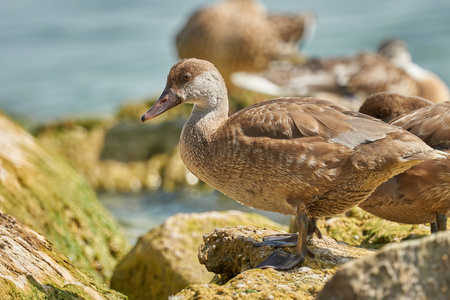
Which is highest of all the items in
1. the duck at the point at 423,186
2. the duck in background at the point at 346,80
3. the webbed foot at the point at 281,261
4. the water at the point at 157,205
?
the duck in background at the point at 346,80

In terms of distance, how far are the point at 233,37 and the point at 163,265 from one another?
821cm

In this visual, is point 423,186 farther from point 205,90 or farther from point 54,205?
point 54,205

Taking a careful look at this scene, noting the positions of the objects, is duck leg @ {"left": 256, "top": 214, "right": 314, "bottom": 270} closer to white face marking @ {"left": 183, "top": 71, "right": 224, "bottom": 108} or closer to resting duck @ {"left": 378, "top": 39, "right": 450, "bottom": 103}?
white face marking @ {"left": 183, "top": 71, "right": 224, "bottom": 108}

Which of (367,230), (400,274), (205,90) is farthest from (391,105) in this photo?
(400,274)

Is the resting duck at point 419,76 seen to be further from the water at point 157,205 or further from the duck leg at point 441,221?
the duck leg at point 441,221

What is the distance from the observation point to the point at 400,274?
127 inches

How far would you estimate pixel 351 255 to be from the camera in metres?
5.10

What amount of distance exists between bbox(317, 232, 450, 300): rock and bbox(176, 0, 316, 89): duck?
10616 millimetres

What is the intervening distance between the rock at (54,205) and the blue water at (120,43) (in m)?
10.1

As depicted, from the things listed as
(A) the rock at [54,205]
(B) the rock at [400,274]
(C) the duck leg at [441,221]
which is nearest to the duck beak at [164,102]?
(A) the rock at [54,205]

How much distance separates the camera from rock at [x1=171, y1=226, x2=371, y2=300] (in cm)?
429

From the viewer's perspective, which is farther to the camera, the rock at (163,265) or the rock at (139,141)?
the rock at (139,141)

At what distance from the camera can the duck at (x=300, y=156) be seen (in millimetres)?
4734

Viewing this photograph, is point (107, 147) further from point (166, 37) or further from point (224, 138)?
point (166, 37)
